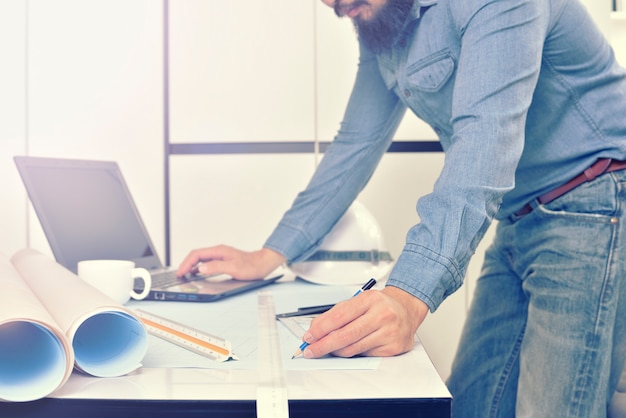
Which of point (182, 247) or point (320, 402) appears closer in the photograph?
point (320, 402)

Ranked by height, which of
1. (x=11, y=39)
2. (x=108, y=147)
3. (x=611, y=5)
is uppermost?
(x=611, y=5)

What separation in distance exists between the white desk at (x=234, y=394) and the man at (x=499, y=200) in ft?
0.24

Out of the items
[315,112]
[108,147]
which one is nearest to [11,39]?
[108,147]

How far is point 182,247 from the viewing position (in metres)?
1.78

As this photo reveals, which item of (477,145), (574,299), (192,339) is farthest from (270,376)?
(574,299)

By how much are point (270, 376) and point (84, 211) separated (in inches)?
35.6

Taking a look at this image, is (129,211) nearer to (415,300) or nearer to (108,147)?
(108,147)

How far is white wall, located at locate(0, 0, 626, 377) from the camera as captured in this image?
Answer: 1748 millimetres

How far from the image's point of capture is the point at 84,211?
135 cm

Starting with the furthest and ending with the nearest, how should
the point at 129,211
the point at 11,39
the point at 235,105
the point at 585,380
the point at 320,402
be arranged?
the point at 235,105 < the point at 11,39 < the point at 129,211 < the point at 585,380 < the point at 320,402

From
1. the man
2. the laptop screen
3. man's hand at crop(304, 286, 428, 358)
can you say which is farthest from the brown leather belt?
the laptop screen

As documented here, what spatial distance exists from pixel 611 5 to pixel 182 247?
145 centimetres

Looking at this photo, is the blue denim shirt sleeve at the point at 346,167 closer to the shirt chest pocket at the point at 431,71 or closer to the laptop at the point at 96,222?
the laptop at the point at 96,222

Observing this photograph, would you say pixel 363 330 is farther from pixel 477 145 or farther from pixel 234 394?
pixel 477 145
